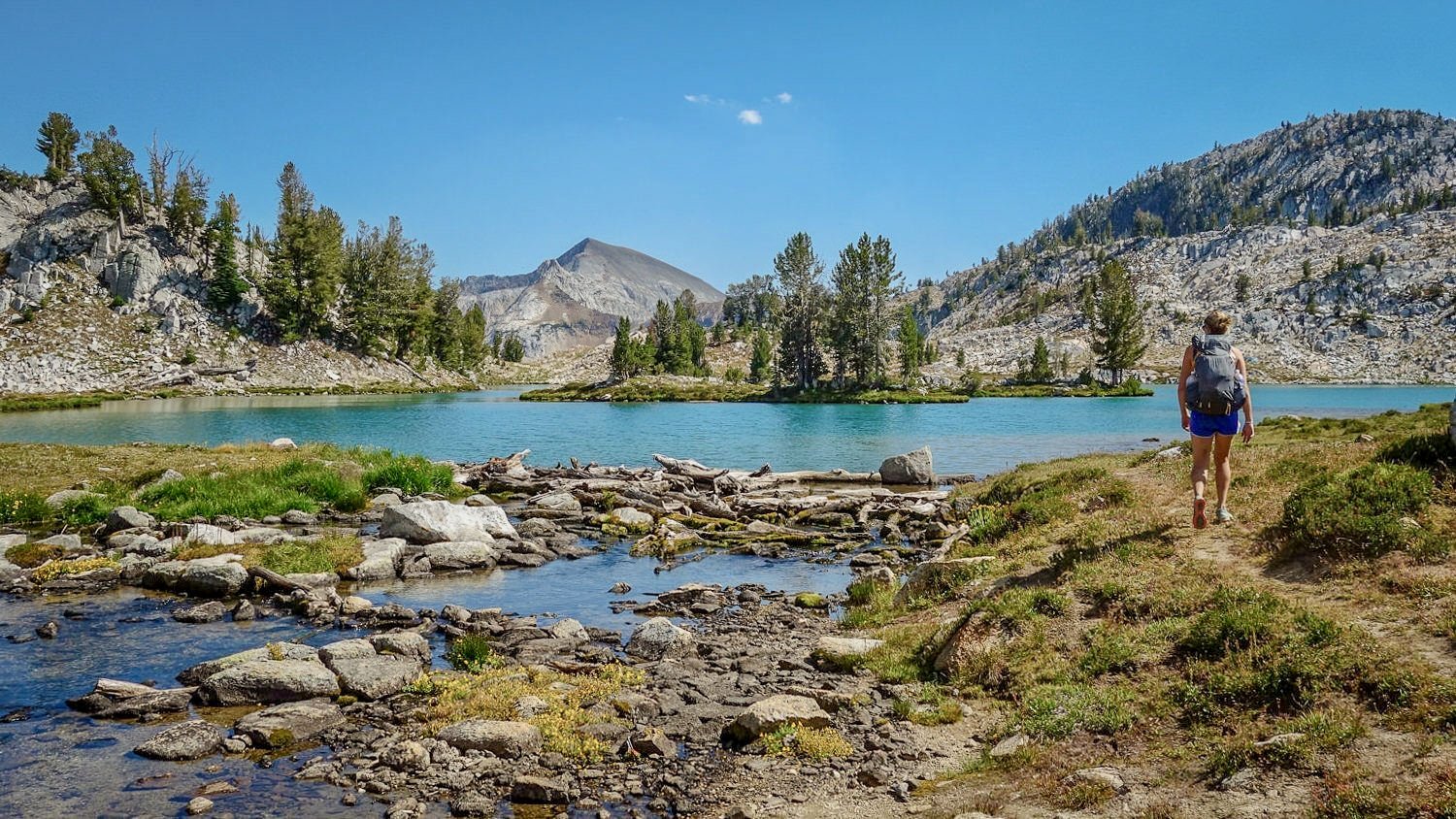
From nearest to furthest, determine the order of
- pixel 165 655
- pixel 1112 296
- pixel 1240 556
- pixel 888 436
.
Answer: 1. pixel 1240 556
2. pixel 165 655
3. pixel 888 436
4. pixel 1112 296

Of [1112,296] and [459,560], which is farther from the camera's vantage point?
[1112,296]

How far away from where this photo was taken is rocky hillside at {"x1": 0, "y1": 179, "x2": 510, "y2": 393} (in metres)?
124

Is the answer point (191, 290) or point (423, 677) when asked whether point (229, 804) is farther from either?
point (191, 290)

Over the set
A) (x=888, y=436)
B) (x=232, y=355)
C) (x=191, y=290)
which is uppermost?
(x=191, y=290)

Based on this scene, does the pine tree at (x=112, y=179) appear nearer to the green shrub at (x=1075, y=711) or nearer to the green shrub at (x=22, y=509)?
the green shrub at (x=22, y=509)

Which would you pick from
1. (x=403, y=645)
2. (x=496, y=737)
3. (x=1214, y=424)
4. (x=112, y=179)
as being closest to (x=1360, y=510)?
(x=1214, y=424)

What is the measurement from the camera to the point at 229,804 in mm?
8773

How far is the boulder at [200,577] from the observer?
711 inches

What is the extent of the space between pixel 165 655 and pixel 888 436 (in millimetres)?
58877

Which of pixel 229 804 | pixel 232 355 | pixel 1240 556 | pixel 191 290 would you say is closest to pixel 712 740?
pixel 229 804

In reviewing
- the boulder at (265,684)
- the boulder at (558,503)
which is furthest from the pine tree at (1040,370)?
the boulder at (265,684)

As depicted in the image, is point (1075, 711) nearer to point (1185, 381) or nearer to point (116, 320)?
point (1185, 381)

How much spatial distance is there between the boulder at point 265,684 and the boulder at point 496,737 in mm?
3027

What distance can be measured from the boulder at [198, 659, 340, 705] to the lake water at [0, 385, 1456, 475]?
1380 inches
